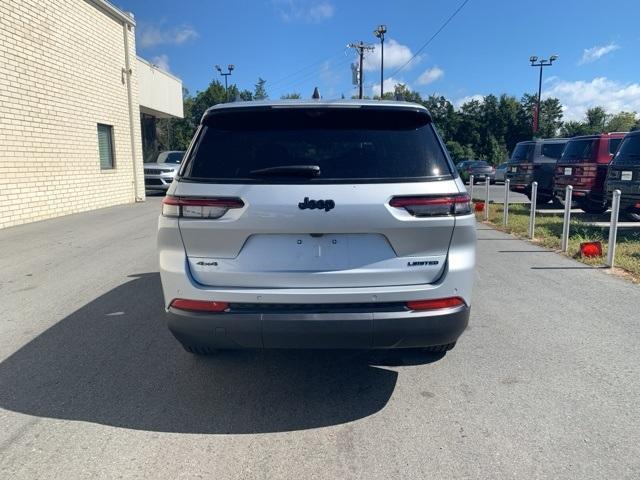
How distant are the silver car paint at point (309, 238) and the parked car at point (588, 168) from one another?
1082 cm

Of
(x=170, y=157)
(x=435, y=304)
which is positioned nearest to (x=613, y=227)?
(x=435, y=304)

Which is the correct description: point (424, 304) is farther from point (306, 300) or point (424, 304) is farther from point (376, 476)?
point (376, 476)

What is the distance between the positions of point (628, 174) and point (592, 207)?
3.84 meters

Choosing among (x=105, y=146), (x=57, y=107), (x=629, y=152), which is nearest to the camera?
Answer: (x=629, y=152)

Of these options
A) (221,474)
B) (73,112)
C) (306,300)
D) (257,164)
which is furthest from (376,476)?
(73,112)

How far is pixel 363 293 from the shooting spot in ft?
9.75

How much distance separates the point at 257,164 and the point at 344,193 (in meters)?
0.57

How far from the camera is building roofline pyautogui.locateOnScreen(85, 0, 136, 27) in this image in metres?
16.1

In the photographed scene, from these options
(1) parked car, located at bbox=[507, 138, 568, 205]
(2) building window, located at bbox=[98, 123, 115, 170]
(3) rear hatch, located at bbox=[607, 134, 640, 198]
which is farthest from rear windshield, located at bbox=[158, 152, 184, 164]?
(3) rear hatch, located at bbox=[607, 134, 640, 198]

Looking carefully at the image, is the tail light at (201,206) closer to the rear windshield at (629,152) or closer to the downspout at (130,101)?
the rear windshield at (629,152)

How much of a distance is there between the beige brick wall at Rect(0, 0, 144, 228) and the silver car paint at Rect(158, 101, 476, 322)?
34.3 feet

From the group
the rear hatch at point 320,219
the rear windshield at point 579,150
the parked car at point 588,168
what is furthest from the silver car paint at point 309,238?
the rear windshield at point 579,150

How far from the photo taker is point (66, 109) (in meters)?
14.1

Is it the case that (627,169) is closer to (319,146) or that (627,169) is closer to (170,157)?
(319,146)
